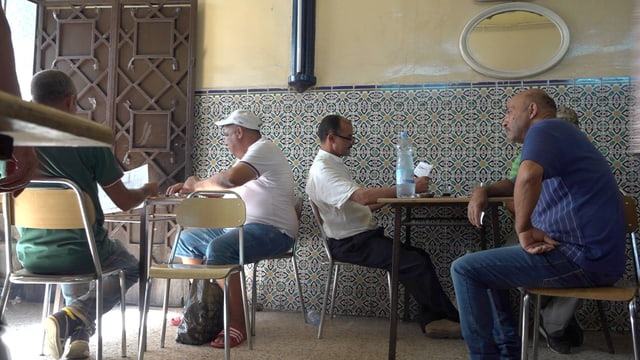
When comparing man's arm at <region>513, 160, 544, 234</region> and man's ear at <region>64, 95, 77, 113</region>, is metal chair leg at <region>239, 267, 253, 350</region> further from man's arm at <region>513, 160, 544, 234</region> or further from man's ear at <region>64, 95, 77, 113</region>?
man's arm at <region>513, 160, 544, 234</region>

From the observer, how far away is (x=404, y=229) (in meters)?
3.53

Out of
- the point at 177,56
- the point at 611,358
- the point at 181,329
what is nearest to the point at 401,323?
the point at 611,358

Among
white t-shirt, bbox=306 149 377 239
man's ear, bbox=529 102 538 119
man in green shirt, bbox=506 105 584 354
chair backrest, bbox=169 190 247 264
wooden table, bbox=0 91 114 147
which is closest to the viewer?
wooden table, bbox=0 91 114 147

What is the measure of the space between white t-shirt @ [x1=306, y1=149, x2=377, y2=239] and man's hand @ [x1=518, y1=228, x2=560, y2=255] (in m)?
1.19

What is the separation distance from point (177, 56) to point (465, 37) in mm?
2093

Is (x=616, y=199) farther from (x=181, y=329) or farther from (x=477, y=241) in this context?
(x=181, y=329)

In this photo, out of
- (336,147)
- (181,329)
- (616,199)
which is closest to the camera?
(616,199)

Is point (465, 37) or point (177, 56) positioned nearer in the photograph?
point (465, 37)

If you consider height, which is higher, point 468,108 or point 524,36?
point 524,36

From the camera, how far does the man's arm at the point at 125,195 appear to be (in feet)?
7.90

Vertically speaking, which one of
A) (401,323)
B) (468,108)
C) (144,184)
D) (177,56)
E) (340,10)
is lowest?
(401,323)

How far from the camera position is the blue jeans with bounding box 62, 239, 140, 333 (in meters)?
2.40

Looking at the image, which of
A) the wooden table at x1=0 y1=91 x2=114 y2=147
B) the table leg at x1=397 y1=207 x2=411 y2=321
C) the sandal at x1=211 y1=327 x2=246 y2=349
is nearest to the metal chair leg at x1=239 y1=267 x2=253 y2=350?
the sandal at x1=211 y1=327 x2=246 y2=349

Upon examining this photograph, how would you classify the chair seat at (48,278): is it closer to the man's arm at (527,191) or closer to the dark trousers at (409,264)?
the dark trousers at (409,264)
